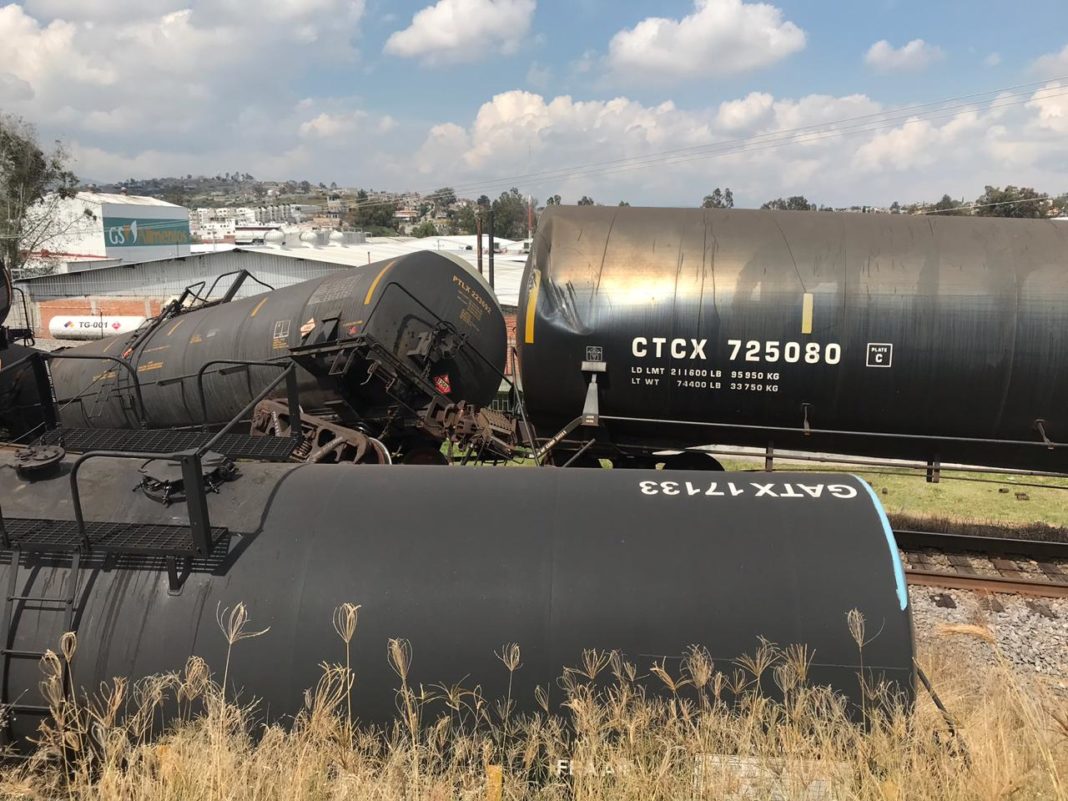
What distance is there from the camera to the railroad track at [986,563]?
7762 mm

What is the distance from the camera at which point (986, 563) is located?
8523 mm

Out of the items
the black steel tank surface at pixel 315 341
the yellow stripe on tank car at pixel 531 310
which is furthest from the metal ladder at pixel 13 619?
the yellow stripe on tank car at pixel 531 310

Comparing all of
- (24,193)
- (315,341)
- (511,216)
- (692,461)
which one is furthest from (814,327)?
(511,216)

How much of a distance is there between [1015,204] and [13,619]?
246ft

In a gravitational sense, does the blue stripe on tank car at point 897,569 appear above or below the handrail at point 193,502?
below

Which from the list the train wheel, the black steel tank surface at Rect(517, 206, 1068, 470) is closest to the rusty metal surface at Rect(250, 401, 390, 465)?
the black steel tank surface at Rect(517, 206, 1068, 470)

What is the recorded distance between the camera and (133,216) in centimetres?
8444

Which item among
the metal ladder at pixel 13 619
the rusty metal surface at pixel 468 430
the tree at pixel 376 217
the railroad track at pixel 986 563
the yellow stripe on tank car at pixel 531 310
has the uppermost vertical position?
the tree at pixel 376 217

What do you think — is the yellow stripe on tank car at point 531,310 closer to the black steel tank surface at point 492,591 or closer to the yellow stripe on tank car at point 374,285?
the yellow stripe on tank car at point 374,285

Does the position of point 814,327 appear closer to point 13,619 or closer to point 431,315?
point 431,315

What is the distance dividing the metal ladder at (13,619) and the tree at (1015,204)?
70.7 m

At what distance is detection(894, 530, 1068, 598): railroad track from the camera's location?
25.5ft

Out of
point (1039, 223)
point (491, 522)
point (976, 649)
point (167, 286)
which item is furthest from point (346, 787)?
point (167, 286)

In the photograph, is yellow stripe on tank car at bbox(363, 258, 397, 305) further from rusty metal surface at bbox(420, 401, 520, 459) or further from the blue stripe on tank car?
the blue stripe on tank car
